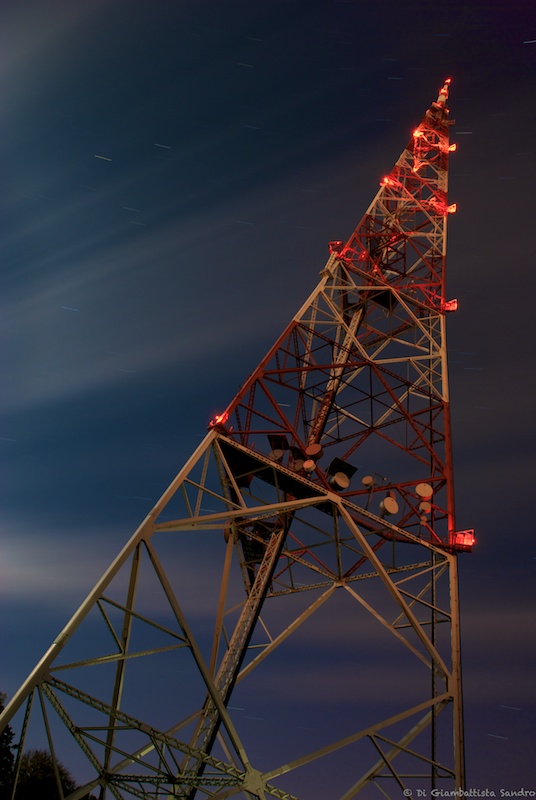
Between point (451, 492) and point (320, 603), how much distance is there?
→ 25.3 ft

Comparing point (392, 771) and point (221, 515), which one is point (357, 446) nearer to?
point (221, 515)

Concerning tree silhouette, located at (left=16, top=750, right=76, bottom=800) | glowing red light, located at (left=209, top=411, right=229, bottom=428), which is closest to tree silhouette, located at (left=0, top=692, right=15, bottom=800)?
tree silhouette, located at (left=16, top=750, right=76, bottom=800)

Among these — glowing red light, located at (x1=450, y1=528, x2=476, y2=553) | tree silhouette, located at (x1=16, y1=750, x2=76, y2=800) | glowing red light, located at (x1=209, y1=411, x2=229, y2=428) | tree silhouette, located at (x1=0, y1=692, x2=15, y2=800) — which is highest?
glowing red light, located at (x1=209, y1=411, x2=229, y2=428)

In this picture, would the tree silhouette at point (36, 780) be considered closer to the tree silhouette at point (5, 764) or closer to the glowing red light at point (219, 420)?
the tree silhouette at point (5, 764)

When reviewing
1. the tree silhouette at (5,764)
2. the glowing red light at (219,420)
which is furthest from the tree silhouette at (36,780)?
the glowing red light at (219,420)

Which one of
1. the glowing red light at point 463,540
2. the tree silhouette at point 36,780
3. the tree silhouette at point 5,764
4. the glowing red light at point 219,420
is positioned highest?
the glowing red light at point 219,420

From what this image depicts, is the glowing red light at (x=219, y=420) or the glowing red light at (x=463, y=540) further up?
the glowing red light at (x=219, y=420)

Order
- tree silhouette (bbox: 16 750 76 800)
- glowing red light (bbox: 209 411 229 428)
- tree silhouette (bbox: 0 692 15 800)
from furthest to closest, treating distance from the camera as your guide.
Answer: tree silhouette (bbox: 16 750 76 800)
tree silhouette (bbox: 0 692 15 800)
glowing red light (bbox: 209 411 229 428)

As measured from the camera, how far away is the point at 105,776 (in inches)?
818

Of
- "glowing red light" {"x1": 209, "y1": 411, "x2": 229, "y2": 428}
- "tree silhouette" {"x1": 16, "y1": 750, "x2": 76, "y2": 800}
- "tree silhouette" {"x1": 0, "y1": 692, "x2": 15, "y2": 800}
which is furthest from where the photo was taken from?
"tree silhouette" {"x1": 16, "y1": 750, "x2": 76, "y2": 800}

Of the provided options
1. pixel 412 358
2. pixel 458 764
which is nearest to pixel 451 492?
pixel 412 358

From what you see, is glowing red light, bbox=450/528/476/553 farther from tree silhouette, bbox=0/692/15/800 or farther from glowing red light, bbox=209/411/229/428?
tree silhouette, bbox=0/692/15/800

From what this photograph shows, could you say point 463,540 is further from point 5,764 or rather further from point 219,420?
point 5,764

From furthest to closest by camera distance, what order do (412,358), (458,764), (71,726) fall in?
1. (412,358)
2. (458,764)
3. (71,726)
